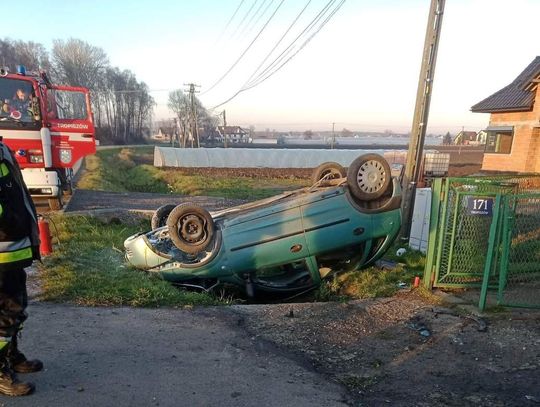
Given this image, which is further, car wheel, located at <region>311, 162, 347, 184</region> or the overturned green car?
car wheel, located at <region>311, 162, 347, 184</region>

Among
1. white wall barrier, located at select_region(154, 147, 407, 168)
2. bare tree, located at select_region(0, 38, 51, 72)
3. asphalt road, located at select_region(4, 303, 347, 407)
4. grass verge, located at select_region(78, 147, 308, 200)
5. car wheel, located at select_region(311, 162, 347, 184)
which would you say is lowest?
grass verge, located at select_region(78, 147, 308, 200)

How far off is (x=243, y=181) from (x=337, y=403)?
21019 mm

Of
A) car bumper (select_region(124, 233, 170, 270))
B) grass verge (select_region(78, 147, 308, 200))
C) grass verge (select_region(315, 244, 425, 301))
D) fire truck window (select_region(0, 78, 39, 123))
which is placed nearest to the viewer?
grass verge (select_region(315, 244, 425, 301))

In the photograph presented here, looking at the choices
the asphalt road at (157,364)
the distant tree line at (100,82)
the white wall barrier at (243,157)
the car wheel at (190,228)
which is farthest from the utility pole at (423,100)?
the distant tree line at (100,82)

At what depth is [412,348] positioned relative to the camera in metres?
4.04

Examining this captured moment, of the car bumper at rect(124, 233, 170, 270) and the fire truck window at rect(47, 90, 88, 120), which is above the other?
the fire truck window at rect(47, 90, 88, 120)

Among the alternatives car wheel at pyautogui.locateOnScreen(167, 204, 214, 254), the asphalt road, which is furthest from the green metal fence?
car wheel at pyautogui.locateOnScreen(167, 204, 214, 254)

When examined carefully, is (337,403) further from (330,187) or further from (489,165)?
(489,165)

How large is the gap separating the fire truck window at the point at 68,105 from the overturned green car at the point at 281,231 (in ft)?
16.6

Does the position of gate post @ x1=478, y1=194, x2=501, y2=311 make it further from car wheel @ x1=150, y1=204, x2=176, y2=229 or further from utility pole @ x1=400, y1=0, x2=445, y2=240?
car wheel @ x1=150, y1=204, x2=176, y2=229

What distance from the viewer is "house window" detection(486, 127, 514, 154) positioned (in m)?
21.6

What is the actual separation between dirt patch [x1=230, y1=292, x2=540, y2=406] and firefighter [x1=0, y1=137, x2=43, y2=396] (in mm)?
2157

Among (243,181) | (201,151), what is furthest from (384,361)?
(201,151)

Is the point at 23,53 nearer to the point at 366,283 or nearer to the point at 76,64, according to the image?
the point at 76,64
